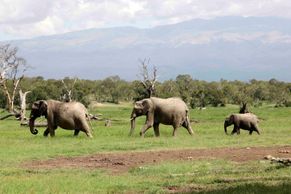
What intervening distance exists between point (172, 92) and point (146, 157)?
7776 cm

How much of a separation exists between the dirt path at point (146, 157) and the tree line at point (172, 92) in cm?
5419

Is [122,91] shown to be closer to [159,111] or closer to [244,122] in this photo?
[244,122]

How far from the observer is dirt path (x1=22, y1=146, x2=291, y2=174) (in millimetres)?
20203

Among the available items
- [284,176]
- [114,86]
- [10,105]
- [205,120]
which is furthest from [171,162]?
[114,86]

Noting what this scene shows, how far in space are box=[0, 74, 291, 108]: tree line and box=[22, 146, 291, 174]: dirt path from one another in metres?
54.2

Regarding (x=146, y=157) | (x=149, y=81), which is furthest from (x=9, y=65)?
(x=146, y=157)

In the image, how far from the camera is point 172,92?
99.2 m

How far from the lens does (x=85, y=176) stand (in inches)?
688

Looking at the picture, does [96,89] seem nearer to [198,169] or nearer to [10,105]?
[10,105]

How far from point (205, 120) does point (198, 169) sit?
3916 cm

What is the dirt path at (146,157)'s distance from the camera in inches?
795

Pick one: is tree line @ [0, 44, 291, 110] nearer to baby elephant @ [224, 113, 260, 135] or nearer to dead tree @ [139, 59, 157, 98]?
dead tree @ [139, 59, 157, 98]

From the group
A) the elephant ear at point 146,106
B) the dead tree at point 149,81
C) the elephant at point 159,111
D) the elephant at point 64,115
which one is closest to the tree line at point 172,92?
the dead tree at point 149,81

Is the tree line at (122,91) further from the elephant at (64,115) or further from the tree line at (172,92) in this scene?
the elephant at (64,115)
